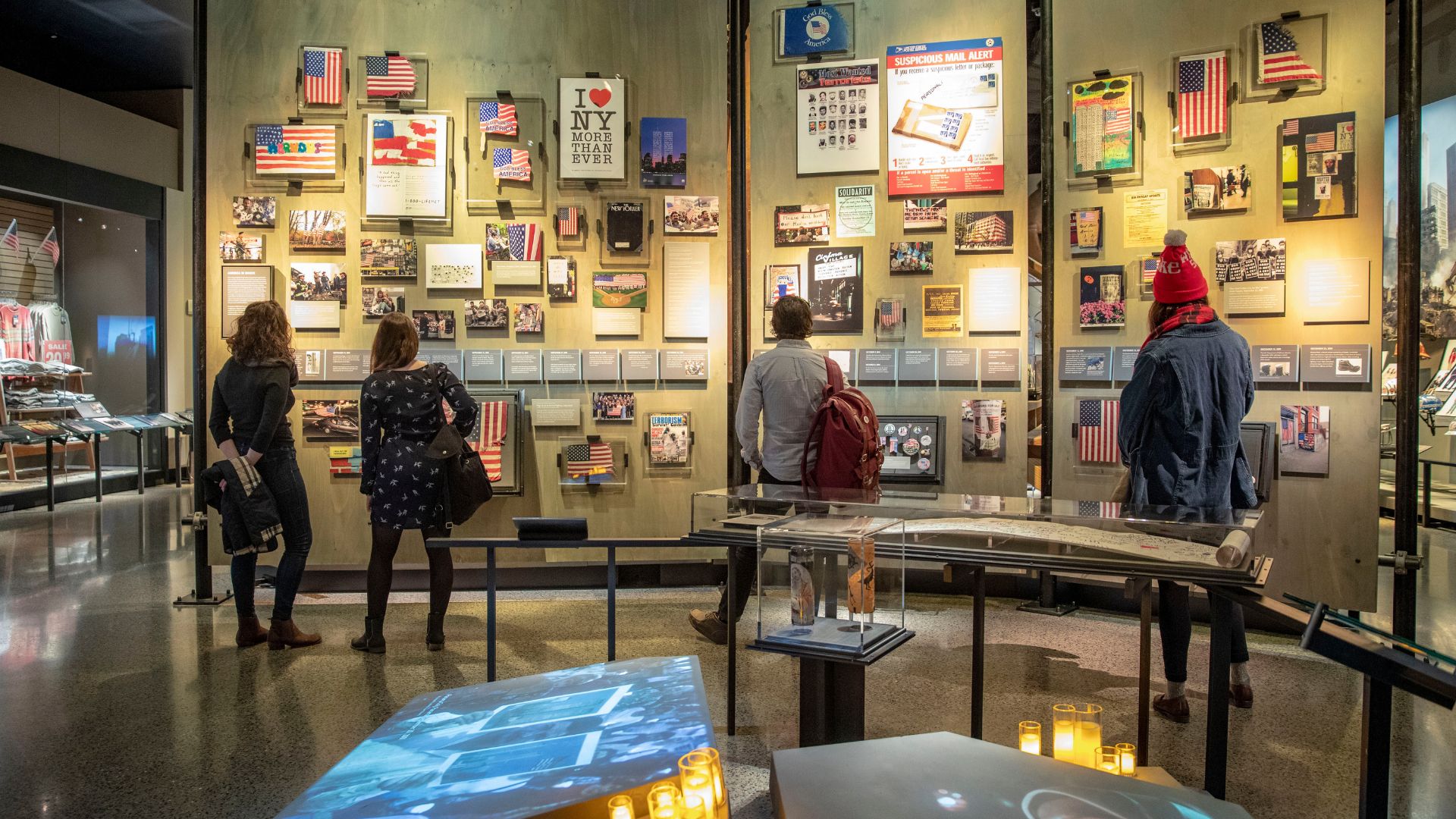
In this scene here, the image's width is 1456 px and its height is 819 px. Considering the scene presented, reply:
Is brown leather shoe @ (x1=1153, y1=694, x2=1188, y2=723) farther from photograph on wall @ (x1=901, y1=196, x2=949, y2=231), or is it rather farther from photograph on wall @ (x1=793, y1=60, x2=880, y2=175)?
photograph on wall @ (x1=793, y1=60, x2=880, y2=175)

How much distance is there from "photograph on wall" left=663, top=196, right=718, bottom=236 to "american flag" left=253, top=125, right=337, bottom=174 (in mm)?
2123

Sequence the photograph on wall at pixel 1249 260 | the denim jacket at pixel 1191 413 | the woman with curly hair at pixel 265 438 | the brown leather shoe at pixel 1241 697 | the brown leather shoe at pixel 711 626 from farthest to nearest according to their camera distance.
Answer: the photograph on wall at pixel 1249 260
the brown leather shoe at pixel 711 626
the woman with curly hair at pixel 265 438
the brown leather shoe at pixel 1241 697
the denim jacket at pixel 1191 413

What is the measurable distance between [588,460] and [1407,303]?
4.49m

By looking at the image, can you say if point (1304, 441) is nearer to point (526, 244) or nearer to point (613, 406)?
point (613, 406)

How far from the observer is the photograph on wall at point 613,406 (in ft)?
18.8

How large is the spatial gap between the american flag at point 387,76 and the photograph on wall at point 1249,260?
4.86 meters

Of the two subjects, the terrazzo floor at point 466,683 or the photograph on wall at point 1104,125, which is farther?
the photograph on wall at point 1104,125

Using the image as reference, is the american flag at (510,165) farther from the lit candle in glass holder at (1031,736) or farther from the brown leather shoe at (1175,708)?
the lit candle in glass holder at (1031,736)

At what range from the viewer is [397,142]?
564 cm

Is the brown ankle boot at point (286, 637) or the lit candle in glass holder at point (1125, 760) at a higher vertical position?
the lit candle in glass holder at point (1125, 760)

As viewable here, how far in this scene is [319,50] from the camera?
5.64 m

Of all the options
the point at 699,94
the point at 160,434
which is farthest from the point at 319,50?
the point at 160,434

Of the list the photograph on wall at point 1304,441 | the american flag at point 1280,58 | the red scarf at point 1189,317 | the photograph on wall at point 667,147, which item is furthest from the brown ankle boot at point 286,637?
the american flag at point 1280,58

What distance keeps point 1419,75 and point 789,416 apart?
3.48 m
